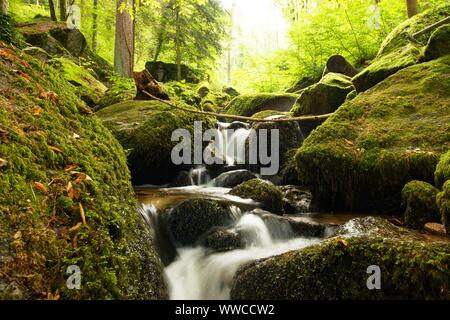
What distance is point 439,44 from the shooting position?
242 inches

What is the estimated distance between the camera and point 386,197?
4.72 meters

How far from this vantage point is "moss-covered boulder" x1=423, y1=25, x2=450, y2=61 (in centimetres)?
605

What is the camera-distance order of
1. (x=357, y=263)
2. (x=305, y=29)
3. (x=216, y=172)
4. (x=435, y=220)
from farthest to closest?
1. (x=305, y=29)
2. (x=216, y=172)
3. (x=435, y=220)
4. (x=357, y=263)

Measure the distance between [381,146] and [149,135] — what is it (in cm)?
440

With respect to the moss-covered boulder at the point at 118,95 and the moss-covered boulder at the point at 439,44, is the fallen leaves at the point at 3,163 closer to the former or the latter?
the moss-covered boulder at the point at 118,95

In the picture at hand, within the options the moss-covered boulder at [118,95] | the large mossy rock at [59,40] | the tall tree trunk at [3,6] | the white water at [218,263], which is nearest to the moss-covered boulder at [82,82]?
the moss-covered boulder at [118,95]

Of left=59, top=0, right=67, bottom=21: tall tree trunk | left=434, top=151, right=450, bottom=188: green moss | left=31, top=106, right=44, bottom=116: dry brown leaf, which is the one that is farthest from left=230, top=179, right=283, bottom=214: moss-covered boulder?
left=59, top=0, right=67, bottom=21: tall tree trunk

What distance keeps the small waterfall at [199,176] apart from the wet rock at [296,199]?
1.87 meters

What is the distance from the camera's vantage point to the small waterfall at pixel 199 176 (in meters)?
7.49

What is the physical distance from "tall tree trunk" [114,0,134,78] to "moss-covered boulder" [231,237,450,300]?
35.0 ft

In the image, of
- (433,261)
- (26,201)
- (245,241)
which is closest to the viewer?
(26,201)

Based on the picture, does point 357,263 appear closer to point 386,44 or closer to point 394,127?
point 394,127

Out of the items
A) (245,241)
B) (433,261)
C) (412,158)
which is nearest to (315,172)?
(412,158)
